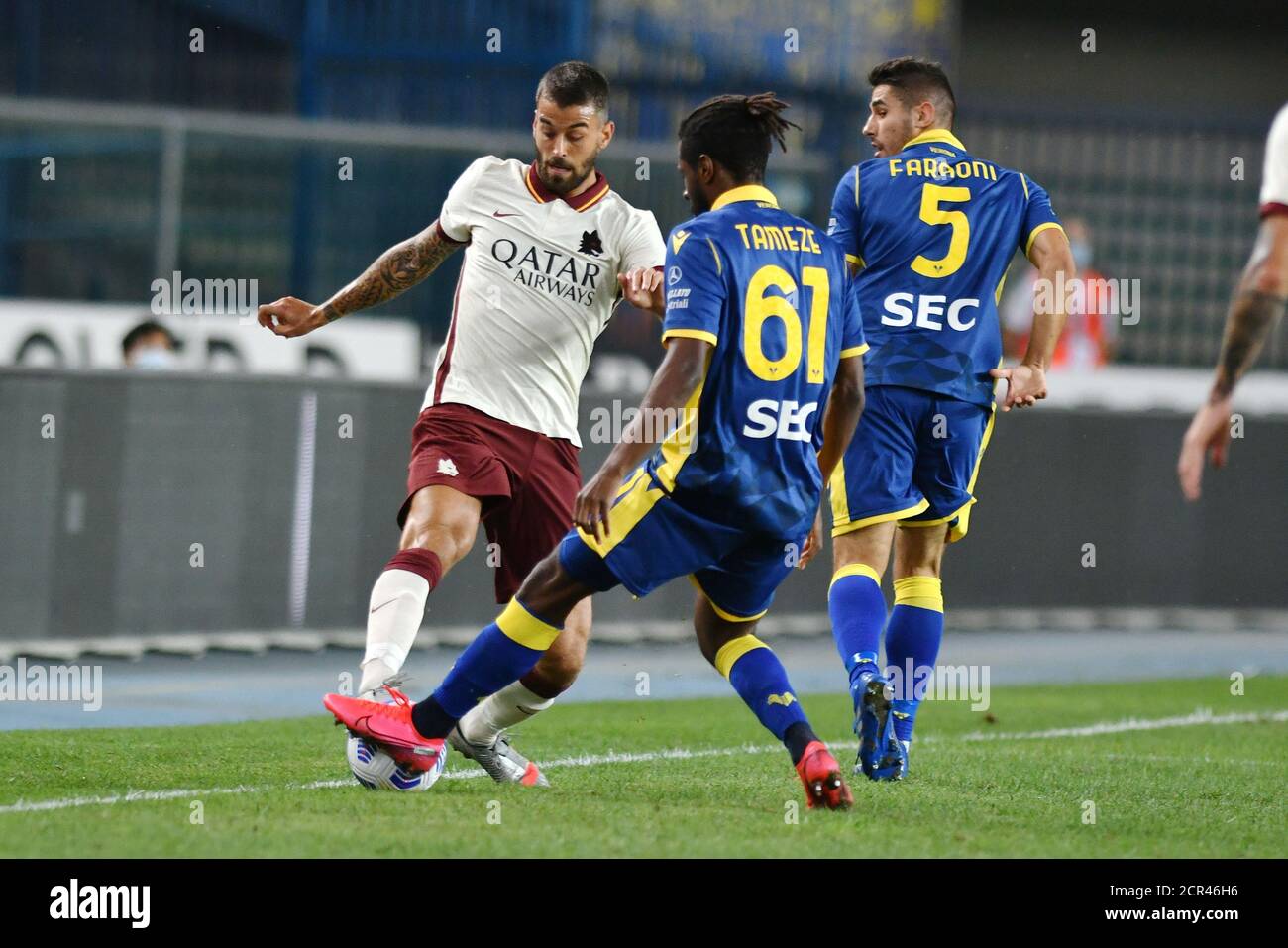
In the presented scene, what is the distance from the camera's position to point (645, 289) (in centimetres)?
628

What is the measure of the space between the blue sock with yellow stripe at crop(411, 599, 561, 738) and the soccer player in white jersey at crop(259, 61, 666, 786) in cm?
63

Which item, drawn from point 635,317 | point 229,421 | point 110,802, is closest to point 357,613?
point 229,421

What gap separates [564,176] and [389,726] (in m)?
1.88

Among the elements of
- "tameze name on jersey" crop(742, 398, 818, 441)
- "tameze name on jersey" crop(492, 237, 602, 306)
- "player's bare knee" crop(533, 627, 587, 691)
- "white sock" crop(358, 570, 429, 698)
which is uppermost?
"tameze name on jersey" crop(492, 237, 602, 306)

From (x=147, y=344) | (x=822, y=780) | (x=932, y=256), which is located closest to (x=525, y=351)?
(x=932, y=256)

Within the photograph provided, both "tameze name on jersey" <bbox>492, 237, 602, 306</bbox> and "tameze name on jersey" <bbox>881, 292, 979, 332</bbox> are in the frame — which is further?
"tameze name on jersey" <bbox>881, 292, 979, 332</bbox>

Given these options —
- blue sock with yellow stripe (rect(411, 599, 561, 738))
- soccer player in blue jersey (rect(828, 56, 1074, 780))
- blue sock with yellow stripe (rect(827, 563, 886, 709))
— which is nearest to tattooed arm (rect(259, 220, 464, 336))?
soccer player in blue jersey (rect(828, 56, 1074, 780))

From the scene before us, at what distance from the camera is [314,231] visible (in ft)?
51.4

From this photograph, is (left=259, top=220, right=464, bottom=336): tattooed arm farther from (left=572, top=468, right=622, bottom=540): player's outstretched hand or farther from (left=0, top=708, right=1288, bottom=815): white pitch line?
(left=572, top=468, right=622, bottom=540): player's outstretched hand

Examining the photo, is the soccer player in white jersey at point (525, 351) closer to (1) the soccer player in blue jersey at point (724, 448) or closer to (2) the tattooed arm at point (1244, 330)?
(1) the soccer player in blue jersey at point (724, 448)

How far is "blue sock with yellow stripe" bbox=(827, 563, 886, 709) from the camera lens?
6.75 m

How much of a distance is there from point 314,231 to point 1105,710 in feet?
25.4

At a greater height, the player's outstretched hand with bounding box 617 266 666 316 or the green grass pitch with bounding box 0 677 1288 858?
the player's outstretched hand with bounding box 617 266 666 316

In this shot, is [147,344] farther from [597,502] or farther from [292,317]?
[597,502]
